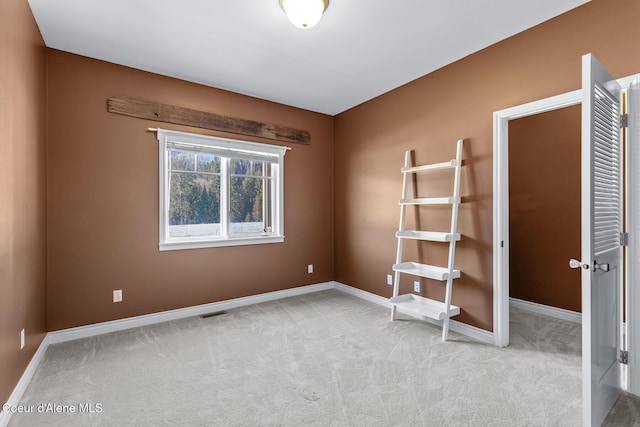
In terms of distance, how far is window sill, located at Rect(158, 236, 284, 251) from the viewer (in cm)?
345

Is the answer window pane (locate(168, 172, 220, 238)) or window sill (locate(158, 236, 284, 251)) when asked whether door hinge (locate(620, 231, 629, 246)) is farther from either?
window pane (locate(168, 172, 220, 238))

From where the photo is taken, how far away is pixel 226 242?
383 centimetres

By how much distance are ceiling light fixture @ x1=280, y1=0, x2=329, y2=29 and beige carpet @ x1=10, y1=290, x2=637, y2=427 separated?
102 inches

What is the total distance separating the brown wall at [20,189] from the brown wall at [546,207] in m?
4.69

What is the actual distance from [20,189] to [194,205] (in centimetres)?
167

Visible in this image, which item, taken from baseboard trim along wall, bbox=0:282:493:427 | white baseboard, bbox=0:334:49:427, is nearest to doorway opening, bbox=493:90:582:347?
baseboard trim along wall, bbox=0:282:493:427

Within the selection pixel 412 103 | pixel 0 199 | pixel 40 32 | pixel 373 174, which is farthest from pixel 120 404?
pixel 412 103

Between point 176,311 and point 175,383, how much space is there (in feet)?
4.61

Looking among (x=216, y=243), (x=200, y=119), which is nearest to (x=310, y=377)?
(x=216, y=243)

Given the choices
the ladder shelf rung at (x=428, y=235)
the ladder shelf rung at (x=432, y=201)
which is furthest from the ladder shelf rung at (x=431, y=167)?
the ladder shelf rung at (x=428, y=235)

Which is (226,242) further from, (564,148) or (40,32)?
(564,148)

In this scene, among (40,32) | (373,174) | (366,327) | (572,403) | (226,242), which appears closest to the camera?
(572,403)

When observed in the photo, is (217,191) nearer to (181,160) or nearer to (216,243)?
(181,160)

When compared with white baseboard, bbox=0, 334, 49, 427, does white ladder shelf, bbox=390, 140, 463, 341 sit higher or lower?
higher
